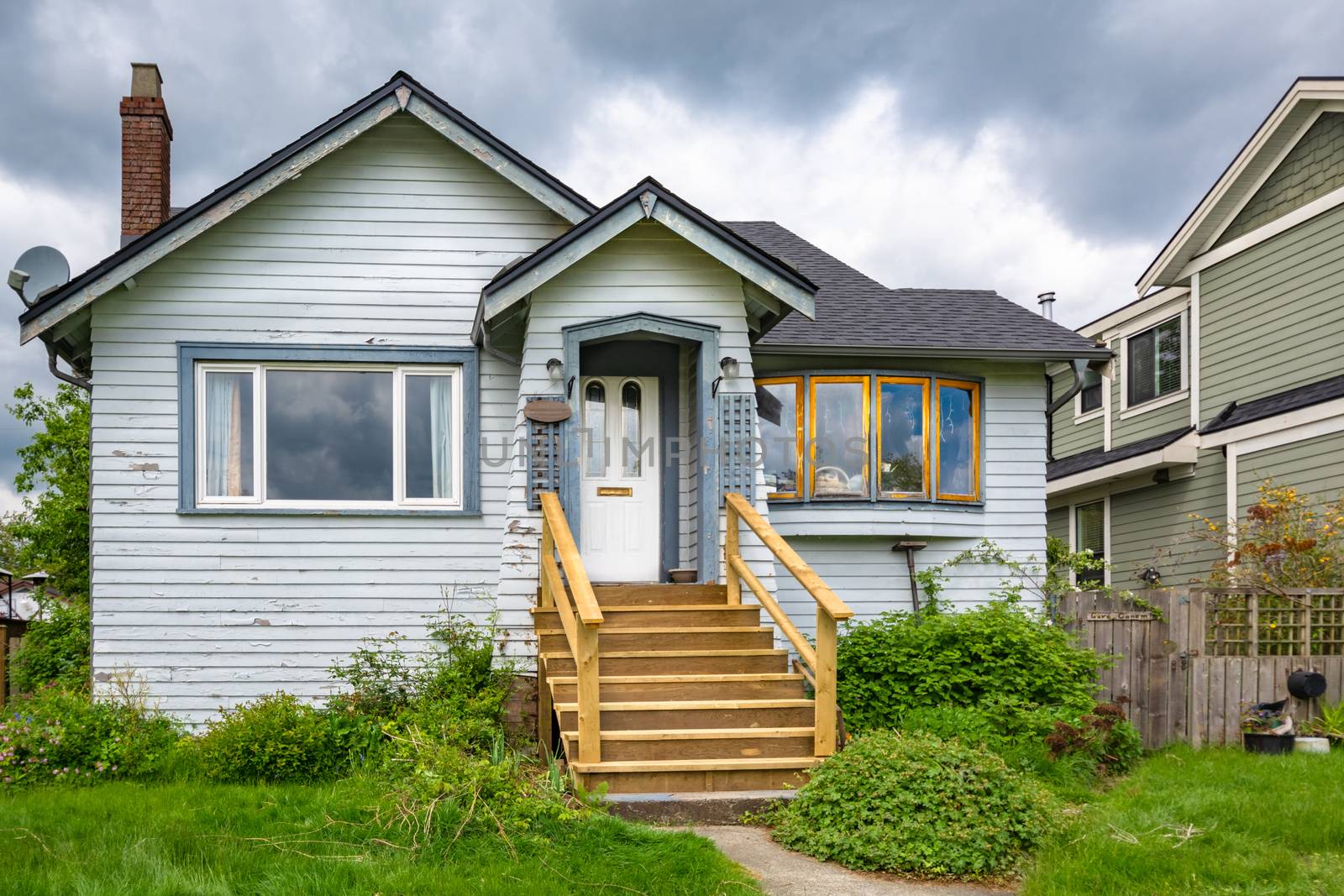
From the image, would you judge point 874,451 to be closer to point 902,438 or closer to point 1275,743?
point 902,438

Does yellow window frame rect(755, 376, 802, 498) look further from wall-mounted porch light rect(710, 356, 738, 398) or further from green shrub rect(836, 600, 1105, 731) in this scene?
green shrub rect(836, 600, 1105, 731)

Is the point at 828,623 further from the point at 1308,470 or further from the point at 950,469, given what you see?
the point at 1308,470

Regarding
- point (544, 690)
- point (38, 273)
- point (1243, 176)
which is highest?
point (1243, 176)

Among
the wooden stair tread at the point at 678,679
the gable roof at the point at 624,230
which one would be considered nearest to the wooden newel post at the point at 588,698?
the wooden stair tread at the point at 678,679

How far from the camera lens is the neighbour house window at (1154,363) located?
55.3ft

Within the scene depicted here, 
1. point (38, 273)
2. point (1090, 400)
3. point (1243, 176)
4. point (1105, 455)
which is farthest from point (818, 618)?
point (1090, 400)

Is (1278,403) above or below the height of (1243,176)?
below

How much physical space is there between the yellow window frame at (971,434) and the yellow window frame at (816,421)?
725 mm

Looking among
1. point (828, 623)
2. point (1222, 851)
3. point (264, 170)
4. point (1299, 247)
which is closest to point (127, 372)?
point (264, 170)

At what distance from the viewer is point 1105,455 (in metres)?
17.1

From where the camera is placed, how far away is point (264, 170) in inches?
391

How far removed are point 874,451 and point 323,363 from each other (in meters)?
5.30

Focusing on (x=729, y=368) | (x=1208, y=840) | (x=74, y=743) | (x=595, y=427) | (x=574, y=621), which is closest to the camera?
(x=1208, y=840)

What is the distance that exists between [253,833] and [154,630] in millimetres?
4079
